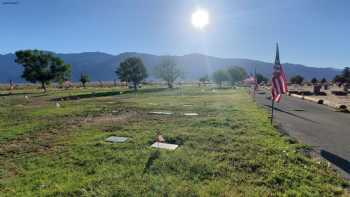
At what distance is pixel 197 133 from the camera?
8461 mm

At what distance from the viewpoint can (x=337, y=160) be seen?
5.89m

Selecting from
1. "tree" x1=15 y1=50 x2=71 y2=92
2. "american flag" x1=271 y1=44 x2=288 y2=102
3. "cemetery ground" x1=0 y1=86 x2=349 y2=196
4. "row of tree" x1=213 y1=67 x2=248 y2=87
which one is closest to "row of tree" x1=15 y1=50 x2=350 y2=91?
"tree" x1=15 y1=50 x2=71 y2=92

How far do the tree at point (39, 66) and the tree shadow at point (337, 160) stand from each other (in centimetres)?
4386

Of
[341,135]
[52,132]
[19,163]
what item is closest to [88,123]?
[52,132]

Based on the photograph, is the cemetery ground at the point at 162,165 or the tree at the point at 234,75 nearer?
the cemetery ground at the point at 162,165

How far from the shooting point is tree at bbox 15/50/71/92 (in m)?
41.1

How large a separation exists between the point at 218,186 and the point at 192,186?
49 cm

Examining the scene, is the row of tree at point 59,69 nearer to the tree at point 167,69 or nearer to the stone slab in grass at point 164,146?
the tree at point 167,69

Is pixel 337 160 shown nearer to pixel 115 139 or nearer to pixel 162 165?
pixel 162 165

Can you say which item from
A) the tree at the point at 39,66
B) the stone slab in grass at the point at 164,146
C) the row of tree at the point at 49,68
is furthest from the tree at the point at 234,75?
the stone slab in grass at the point at 164,146

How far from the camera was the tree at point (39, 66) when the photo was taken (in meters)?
41.1

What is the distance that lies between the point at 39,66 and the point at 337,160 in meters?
46.4

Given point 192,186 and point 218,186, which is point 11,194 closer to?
point 192,186

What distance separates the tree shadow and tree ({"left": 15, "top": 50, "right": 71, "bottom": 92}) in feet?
144
